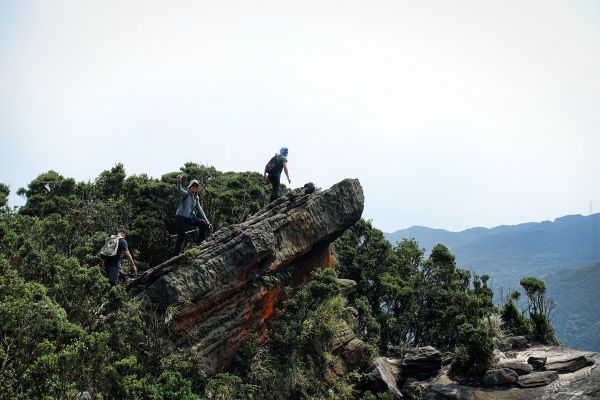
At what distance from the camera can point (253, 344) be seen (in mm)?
18906

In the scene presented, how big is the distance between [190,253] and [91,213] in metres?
11.3

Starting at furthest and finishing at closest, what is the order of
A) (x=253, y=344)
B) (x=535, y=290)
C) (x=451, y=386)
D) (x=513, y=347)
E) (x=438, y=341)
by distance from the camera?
(x=438, y=341) < (x=535, y=290) < (x=513, y=347) < (x=451, y=386) < (x=253, y=344)

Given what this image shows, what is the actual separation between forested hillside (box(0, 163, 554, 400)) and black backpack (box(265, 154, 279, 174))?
5064 mm

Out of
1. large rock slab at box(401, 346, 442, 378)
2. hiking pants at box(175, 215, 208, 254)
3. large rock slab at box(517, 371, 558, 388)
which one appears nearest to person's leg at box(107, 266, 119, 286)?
hiking pants at box(175, 215, 208, 254)

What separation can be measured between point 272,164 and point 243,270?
544 cm

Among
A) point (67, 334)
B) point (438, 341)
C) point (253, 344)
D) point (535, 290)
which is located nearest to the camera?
point (67, 334)

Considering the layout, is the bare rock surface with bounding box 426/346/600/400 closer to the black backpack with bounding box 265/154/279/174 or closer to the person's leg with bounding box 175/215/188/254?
the black backpack with bounding box 265/154/279/174

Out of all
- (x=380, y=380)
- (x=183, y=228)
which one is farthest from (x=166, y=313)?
(x=380, y=380)

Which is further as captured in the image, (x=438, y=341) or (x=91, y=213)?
(x=438, y=341)

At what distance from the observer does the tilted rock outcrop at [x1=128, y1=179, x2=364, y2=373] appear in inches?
685

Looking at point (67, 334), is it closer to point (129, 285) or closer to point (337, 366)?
point (129, 285)

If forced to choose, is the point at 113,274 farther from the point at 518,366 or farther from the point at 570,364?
the point at 570,364

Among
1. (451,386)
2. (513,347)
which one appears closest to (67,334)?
(451,386)

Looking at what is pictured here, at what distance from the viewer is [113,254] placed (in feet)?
55.4
